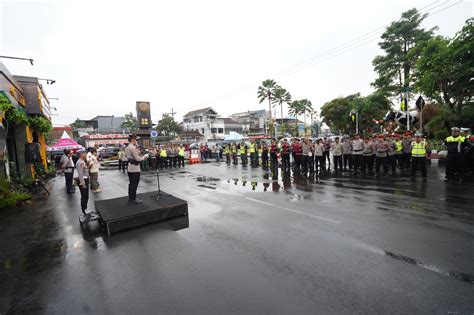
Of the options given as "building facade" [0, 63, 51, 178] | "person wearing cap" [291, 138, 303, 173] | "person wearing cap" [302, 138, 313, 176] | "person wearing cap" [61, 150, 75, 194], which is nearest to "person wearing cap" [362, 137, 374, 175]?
"person wearing cap" [302, 138, 313, 176]

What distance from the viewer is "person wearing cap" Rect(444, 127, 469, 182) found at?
30.7 feet

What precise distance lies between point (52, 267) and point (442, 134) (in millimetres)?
19203

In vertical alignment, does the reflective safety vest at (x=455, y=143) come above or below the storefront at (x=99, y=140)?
below

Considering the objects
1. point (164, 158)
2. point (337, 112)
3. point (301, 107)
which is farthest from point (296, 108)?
point (164, 158)

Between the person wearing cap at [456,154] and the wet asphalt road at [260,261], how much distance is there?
2577 mm

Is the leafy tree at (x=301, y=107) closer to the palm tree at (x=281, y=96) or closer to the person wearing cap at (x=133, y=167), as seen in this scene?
the palm tree at (x=281, y=96)

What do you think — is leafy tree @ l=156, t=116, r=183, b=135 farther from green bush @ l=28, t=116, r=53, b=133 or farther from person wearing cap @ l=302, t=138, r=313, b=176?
person wearing cap @ l=302, t=138, r=313, b=176

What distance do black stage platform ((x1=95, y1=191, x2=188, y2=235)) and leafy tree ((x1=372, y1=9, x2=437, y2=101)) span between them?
27650mm

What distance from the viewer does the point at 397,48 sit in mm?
28234

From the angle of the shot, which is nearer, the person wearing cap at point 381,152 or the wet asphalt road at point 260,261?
the wet asphalt road at point 260,261

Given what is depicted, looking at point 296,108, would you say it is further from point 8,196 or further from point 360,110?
point 8,196

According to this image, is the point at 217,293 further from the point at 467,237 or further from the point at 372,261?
the point at 467,237

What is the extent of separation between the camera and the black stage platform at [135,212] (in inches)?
227

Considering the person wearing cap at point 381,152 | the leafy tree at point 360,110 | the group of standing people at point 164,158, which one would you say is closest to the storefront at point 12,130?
the group of standing people at point 164,158
